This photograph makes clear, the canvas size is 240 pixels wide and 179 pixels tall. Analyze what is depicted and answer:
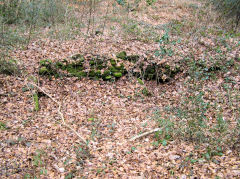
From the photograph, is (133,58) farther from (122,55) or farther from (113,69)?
(113,69)

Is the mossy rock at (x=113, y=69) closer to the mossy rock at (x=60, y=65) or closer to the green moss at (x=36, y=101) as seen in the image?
the mossy rock at (x=60, y=65)

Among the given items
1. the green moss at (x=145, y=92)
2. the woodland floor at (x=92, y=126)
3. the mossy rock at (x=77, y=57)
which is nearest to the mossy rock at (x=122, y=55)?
the woodland floor at (x=92, y=126)

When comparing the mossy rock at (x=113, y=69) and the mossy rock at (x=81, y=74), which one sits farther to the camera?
the mossy rock at (x=113, y=69)

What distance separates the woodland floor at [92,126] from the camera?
12.4ft

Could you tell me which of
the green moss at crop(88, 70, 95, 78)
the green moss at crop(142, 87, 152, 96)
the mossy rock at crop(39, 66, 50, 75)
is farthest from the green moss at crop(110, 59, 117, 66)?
the mossy rock at crop(39, 66, 50, 75)

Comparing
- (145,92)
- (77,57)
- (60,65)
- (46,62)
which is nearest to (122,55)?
(77,57)

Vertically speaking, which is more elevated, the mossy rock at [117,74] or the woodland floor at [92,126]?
the mossy rock at [117,74]

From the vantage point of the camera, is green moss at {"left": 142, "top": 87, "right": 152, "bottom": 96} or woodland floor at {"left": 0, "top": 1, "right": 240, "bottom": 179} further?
green moss at {"left": 142, "top": 87, "right": 152, "bottom": 96}

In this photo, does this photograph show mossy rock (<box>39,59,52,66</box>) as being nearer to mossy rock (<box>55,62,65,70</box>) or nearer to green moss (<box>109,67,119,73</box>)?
mossy rock (<box>55,62,65,70</box>)

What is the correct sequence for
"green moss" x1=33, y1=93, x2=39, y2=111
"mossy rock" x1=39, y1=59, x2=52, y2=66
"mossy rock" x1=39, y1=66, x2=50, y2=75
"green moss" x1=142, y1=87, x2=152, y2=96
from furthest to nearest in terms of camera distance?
"mossy rock" x1=39, y1=59, x2=52, y2=66 < "mossy rock" x1=39, y1=66, x2=50, y2=75 < "green moss" x1=142, y1=87, x2=152, y2=96 < "green moss" x1=33, y1=93, x2=39, y2=111

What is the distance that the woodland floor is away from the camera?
3773 mm

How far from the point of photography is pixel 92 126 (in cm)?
535

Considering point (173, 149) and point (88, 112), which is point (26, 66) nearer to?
point (88, 112)

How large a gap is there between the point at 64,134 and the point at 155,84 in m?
3.65
